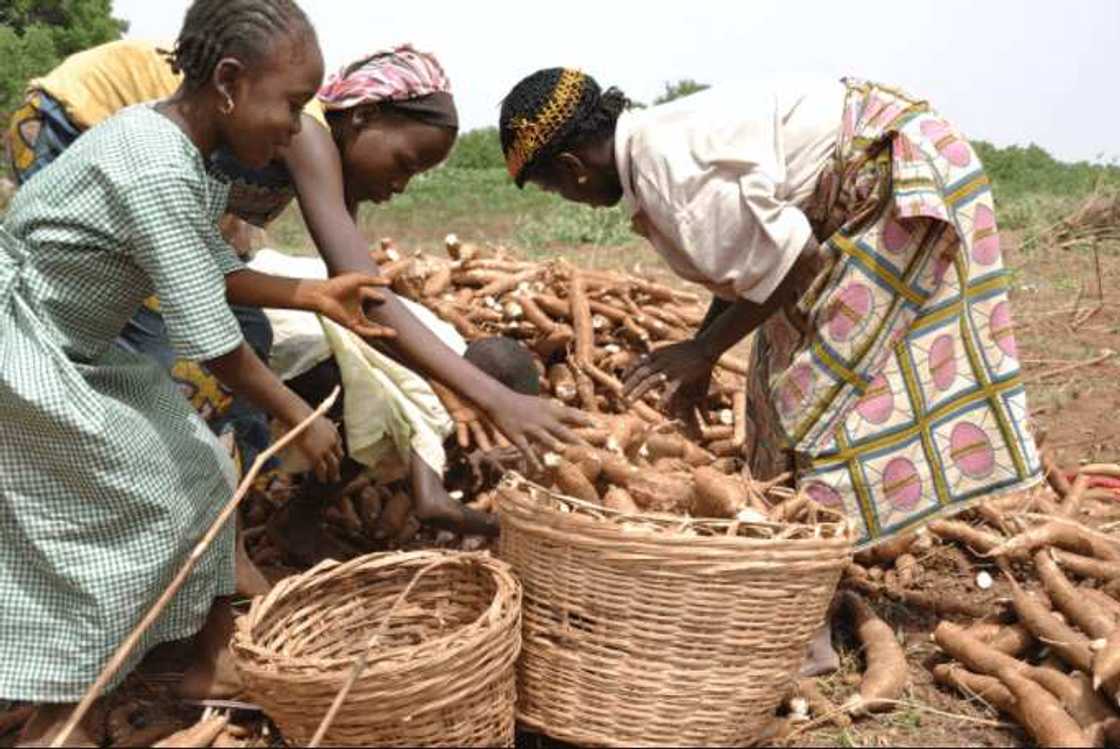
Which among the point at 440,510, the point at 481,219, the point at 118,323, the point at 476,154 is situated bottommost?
the point at 476,154

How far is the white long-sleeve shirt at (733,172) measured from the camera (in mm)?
2383

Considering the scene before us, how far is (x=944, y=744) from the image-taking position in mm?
2219

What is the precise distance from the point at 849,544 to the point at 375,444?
58.8 inches

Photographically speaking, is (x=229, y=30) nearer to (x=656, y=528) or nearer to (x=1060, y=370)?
(x=656, y=528)

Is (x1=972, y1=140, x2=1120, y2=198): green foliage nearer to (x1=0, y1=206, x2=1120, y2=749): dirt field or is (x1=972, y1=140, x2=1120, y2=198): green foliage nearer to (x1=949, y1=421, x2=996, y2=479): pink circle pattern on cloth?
(x1=0, y1=206, x2=1120, y2=749): dirt field

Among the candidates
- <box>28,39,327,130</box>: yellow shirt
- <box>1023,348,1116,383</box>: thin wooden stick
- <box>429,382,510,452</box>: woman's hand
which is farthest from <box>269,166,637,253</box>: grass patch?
<box>28,39,327,130</box>: yellow shirt

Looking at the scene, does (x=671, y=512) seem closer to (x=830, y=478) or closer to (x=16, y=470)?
(x=830, y=478)

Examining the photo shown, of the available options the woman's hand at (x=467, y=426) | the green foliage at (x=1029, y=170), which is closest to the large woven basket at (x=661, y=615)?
the woman's hand at (x=467, y=426)

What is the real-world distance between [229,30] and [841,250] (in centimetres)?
132

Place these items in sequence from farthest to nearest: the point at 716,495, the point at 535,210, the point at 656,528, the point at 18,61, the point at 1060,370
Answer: the point at 535,210, the point at 18,61, the point at 1060,370, the point at 716,495, the point at 656,528

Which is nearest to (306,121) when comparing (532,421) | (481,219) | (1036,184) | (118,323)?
(118,323)

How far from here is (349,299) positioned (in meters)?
2.11

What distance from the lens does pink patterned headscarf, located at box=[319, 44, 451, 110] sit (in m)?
2.54

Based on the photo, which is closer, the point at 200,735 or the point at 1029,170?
the point at 200,735
